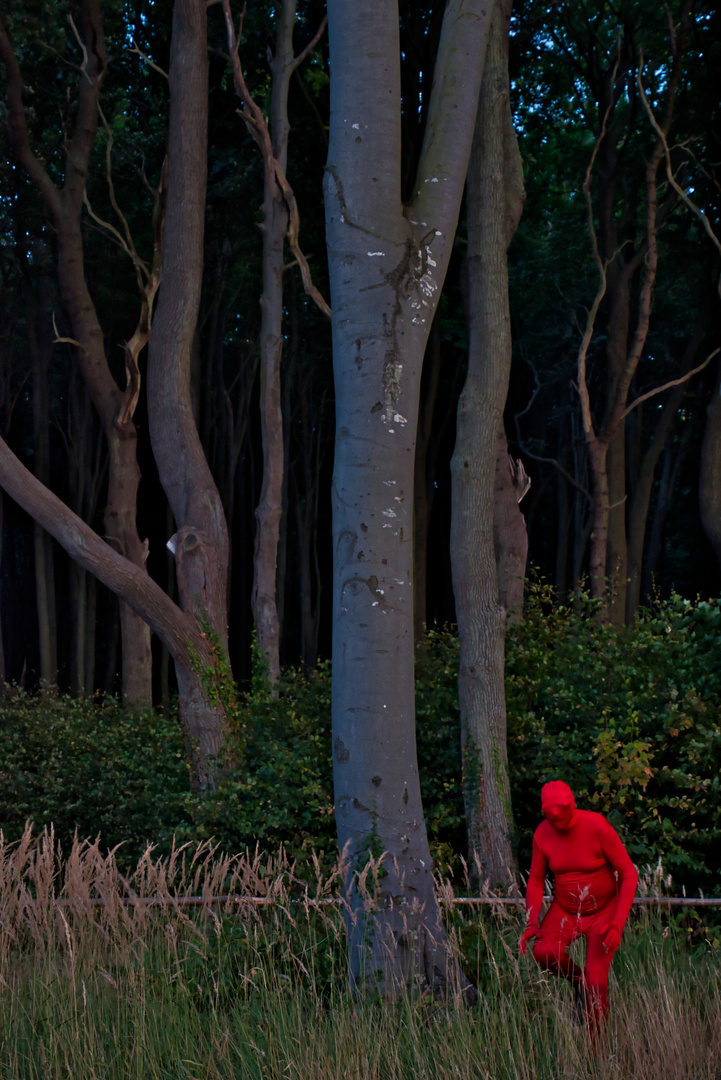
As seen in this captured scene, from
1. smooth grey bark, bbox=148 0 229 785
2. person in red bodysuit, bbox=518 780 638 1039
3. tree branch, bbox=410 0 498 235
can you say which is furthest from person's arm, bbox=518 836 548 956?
smooth grey bark, bbox=148 0 229 785

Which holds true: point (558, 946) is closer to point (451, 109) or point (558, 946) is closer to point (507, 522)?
point (451, 109)

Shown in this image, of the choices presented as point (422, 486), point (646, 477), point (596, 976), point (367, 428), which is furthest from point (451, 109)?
point (646, 477)

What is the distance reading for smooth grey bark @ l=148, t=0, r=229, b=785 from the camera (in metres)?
8.88

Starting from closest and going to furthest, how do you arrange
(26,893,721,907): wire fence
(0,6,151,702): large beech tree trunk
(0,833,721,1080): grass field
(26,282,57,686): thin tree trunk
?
(0,833,721,1080): grass field
(26,893,721,907): wire fence
(0,6,151,702): large beech tree trunk
(26,282,57,686): thin tree trunk

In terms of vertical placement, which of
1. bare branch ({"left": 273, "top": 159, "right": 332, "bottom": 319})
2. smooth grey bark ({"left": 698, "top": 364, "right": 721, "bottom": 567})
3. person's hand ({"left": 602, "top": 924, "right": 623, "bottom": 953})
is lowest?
person's hand ({"left": 602, "top": 924, "right": 623, "bottom": 953})

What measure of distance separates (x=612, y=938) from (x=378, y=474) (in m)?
2.37

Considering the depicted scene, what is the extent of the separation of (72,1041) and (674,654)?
545cm

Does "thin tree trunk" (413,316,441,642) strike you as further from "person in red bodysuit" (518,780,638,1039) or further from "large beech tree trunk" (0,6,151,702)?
"person in red bodysuit" (518,780,638,1039)

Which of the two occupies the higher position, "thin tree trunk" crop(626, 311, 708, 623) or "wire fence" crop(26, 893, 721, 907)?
"thin tree trunk" crop(626, 311, 708, 623)

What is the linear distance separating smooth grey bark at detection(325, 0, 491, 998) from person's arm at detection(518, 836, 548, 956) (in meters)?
0.41

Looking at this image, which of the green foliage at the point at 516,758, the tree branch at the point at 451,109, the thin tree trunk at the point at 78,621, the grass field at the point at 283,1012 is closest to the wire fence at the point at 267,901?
the grass field at the point at 283,1012

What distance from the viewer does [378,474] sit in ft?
15.4

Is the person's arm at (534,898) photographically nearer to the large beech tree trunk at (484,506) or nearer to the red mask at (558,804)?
the red mask at (558,804)

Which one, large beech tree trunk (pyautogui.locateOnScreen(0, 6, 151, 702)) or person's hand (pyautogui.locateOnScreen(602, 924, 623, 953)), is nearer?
person's hand (pyautogui.locateOnScreen(602, 924, 623, 953))
